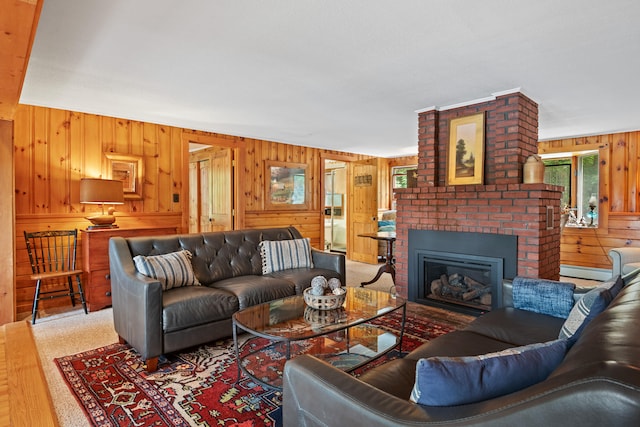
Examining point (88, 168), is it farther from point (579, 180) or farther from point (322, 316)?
point (579, 180)

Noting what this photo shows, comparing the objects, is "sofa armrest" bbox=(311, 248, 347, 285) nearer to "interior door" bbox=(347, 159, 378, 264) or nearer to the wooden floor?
the wooden floor

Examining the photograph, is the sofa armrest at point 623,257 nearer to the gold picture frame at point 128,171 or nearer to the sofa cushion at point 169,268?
the sofa cushion at point 169,268

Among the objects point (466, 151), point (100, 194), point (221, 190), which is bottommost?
point (100, 194)

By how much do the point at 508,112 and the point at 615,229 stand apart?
324 cm

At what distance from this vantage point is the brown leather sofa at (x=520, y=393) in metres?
0.66

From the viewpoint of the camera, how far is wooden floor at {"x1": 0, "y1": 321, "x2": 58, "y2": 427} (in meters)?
1.18

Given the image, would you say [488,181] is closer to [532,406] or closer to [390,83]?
[390,83]

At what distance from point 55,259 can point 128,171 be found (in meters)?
1.28

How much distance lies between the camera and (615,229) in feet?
17.1

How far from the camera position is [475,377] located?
97cm

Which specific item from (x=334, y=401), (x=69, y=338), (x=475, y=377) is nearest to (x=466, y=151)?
(x=475, y=377)

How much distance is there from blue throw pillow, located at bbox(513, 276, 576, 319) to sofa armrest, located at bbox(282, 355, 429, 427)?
70.1 inches

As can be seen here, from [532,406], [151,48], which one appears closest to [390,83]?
[151,48]

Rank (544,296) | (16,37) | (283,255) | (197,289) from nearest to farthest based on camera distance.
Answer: (16,37)
(544,296)
(197,289)
(283,255)
